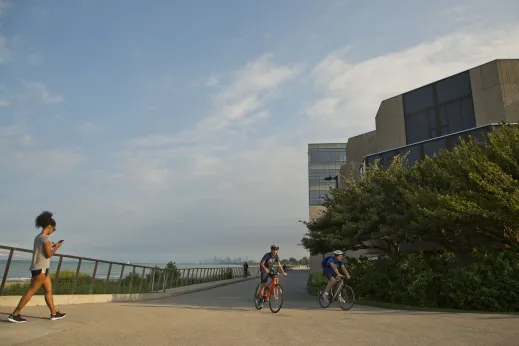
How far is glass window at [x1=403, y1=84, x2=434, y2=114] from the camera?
81.6 ft

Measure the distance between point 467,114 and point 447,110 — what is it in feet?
3.75

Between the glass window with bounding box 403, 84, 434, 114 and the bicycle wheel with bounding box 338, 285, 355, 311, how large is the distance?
615 inches

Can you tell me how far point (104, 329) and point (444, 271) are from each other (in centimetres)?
984

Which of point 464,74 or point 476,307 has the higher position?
point 464,74

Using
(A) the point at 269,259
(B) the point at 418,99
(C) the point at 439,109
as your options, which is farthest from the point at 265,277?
(B) the point at 418,99

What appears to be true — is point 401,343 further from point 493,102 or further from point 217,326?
point 493,102

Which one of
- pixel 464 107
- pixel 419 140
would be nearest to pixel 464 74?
pixel 464 107

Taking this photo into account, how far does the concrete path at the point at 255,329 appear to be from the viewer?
22.2ft

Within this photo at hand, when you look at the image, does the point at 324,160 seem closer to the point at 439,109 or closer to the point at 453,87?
the point at 439,109

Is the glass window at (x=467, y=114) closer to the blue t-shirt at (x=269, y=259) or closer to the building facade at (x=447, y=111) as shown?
the building facade at (x=447, y=111)

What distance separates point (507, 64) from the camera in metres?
22.2

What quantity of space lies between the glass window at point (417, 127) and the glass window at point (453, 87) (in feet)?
4.31

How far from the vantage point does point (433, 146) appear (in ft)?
74.7

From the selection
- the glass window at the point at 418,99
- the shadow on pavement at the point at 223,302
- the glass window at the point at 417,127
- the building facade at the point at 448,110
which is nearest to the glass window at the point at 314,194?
the building facade at the point at 448,110
